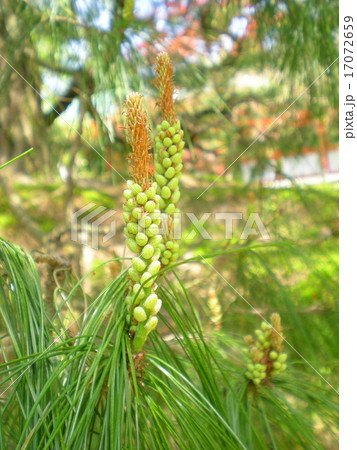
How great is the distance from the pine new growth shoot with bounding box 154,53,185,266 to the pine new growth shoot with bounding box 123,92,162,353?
28mm

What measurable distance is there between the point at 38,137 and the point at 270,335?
0.62m

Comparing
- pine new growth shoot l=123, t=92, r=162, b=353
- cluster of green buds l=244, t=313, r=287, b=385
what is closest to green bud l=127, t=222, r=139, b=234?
pine new growth shoot l=123, t=92, r=162, b=353

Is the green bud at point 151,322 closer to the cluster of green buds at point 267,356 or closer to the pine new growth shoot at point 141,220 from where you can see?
the pine new growth shoot at point 141,220

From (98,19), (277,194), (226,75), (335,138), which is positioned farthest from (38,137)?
(335,138)

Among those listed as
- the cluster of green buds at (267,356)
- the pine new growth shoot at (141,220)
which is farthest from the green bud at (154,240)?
the cluster of green buds at (267,356)

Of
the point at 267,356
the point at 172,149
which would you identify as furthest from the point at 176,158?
the point at 267,356

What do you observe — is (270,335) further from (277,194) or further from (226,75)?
(226,75)

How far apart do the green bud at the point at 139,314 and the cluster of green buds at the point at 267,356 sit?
6.5 inches

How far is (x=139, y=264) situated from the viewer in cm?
27

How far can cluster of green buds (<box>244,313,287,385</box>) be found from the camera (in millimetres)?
397

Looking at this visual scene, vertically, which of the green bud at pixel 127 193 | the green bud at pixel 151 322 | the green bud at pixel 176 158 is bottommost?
the green bud at pixel 151 322

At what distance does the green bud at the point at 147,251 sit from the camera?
26cm

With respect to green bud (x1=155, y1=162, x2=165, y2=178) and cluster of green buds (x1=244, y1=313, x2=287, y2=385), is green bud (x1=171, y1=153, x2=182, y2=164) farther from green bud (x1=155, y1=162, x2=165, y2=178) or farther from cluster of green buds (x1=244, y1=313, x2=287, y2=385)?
cluster of green buds (x1=244, y1=313, x2=287, y2=385)

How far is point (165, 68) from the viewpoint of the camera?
11.4 inches
